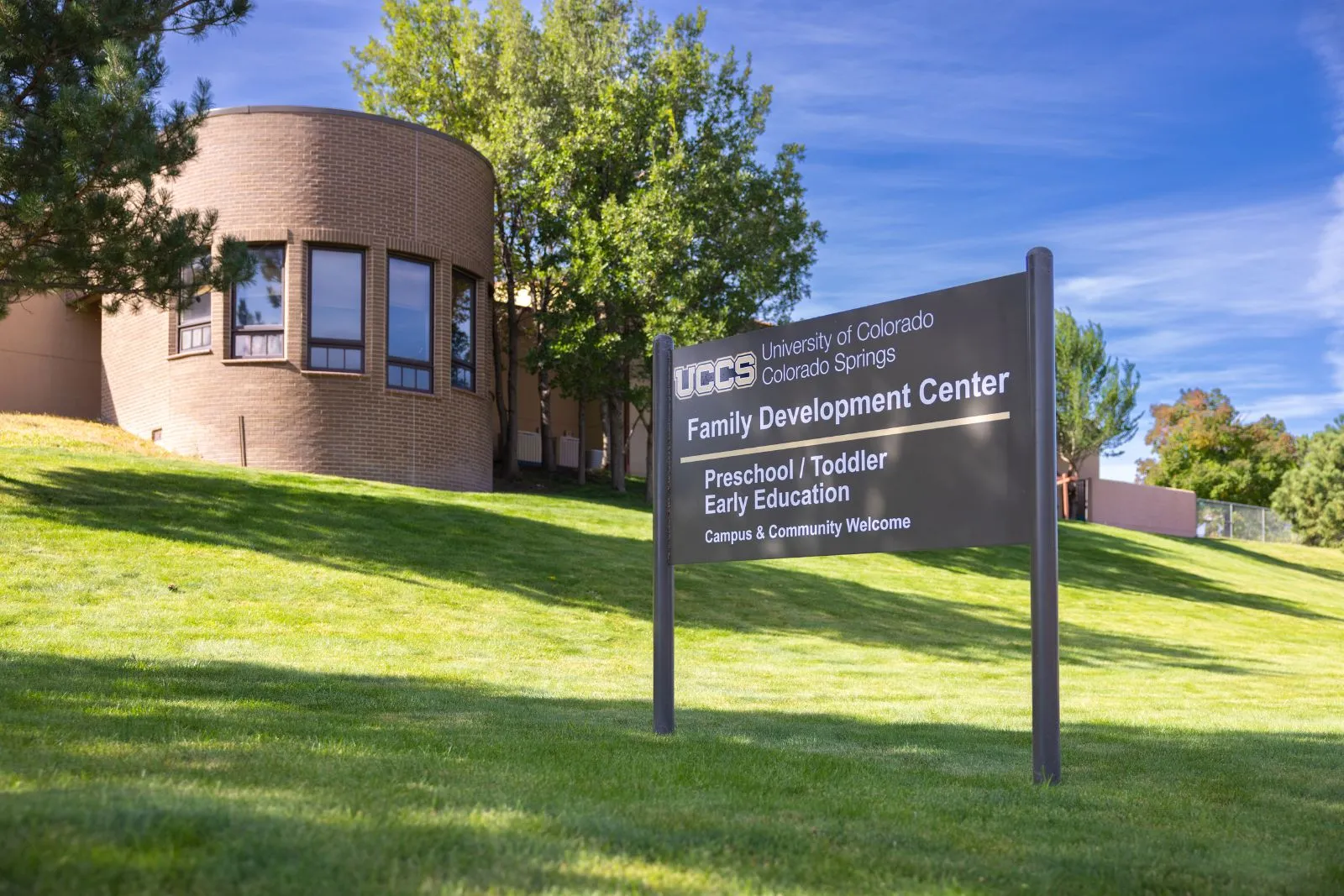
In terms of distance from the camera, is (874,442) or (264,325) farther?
(264,325)

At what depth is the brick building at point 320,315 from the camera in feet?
74.3

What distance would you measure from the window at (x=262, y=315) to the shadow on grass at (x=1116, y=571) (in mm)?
13307

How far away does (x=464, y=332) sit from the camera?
25.2 m

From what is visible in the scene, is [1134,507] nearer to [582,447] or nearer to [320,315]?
[582,447]

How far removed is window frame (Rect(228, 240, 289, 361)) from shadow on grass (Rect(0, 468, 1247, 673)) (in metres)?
3.57

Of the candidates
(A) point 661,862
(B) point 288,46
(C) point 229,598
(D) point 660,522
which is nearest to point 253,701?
(D) point 660,522

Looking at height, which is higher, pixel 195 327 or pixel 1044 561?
pixel 195 327

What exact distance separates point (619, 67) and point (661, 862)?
30.1 m

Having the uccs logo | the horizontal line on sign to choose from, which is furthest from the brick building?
the horizontal line on sign

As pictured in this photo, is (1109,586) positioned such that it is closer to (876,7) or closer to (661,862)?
(876,7)

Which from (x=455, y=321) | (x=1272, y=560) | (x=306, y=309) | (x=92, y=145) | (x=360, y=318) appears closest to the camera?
(x=92, y=145)

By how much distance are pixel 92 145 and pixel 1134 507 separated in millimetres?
A: 44816

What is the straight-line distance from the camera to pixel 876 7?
1900 centimetres

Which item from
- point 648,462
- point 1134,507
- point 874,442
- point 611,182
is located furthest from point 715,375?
point 1134,507
